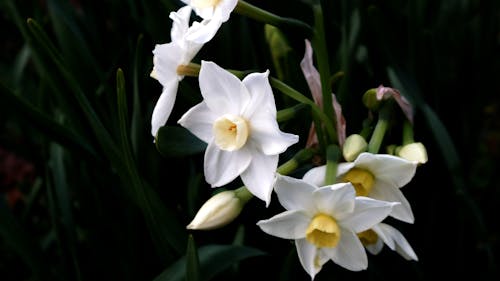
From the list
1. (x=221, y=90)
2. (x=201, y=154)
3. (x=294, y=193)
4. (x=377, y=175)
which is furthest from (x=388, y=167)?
(x=201, y=154)

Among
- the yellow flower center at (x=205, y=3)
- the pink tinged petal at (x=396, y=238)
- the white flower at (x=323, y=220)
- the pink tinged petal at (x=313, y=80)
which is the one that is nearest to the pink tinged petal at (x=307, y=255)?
the white flower at (x=323, y=220)

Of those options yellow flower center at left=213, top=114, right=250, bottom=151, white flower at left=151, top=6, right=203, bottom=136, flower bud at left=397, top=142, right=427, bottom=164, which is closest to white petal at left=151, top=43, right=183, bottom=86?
white flower at left=151, top=6, right=203, bottom=136

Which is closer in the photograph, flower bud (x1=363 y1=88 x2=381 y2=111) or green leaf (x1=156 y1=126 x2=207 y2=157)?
green leaf (x1=156 y1=126 x2=207 y2=157)

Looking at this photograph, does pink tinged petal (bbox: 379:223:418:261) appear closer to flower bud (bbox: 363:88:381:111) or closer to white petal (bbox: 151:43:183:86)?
flower bud (bbox: 363:88:381:111)

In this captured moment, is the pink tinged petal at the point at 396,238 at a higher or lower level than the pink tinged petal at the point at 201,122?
lower

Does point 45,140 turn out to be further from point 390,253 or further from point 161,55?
point 390,253

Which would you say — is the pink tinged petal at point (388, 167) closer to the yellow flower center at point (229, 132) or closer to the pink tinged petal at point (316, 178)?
the pink tinged petal at point (316, 178)
